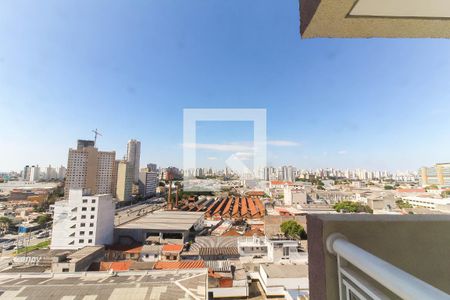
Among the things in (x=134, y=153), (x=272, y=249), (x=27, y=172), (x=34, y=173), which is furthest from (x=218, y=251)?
(x=27, y=172)

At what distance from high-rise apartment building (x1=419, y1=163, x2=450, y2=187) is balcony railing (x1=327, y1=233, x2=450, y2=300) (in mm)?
29188

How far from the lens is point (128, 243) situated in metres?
8.42

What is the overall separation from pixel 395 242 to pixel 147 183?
2722 cm

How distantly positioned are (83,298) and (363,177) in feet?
149

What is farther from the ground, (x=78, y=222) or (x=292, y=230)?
(x=78, y=222)

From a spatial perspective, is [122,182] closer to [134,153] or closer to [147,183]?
→ [147,183]

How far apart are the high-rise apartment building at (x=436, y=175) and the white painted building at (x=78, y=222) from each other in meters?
28.3

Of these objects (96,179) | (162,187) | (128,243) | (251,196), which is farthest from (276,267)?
(162,187)

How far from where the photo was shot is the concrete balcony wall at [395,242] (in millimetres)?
460

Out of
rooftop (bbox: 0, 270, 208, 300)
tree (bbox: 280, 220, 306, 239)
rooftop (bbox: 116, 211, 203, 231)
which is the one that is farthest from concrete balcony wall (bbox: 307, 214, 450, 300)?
tree (bbox: 280, 220, 306, 239)

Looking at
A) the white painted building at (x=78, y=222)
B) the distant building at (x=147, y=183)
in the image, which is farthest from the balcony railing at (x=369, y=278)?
the distant building at (x=147, y=183)

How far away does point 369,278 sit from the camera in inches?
15.5

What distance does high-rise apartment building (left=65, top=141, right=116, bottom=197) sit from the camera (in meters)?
18.0

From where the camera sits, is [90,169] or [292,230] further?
[90,169]
